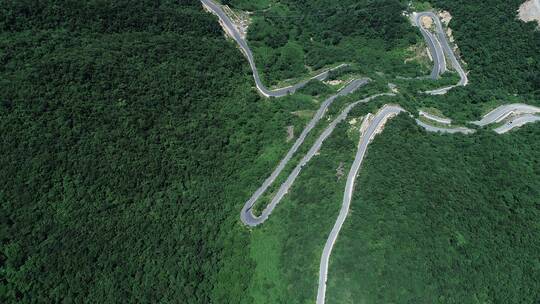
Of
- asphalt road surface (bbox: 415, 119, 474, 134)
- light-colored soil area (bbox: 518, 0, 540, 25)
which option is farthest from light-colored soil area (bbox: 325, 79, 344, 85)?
light-colored soil area (bbox: 518, 0, 540, 25)

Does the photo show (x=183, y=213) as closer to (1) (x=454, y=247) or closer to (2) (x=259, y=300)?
(2) (x=259, y=300)

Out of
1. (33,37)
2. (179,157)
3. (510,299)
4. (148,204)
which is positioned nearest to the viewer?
(510,299)

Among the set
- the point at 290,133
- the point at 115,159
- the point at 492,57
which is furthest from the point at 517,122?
the point at 115,159

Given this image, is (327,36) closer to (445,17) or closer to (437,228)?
(445,17)

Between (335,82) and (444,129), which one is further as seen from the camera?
(335,82)

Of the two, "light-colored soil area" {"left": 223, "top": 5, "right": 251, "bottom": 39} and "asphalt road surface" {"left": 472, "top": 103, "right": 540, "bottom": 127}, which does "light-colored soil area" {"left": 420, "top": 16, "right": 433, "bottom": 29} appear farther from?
"light-colored soil area" {"left": 223, "top": 5, "right": 251, "bottom": 39}

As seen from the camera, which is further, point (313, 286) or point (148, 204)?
point (148, 204)

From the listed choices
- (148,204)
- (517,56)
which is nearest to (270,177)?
(148,204)
